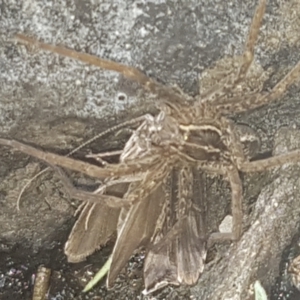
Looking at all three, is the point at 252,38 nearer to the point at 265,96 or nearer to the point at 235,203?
the point at 265,96

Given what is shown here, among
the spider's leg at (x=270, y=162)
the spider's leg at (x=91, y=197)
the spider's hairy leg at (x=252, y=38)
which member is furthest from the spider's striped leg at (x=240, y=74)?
the spider's leg at (x=91, y=197)

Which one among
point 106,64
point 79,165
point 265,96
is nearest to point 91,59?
point 106,64

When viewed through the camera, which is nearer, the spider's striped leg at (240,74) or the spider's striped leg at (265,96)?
the spider's striped leg at (240,74)

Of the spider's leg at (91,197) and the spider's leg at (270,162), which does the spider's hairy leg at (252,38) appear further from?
the spider's leg at (91,197)

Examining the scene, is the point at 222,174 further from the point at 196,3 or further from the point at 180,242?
the point at 196,3

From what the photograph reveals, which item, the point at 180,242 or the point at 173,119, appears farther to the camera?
the point at 180,242

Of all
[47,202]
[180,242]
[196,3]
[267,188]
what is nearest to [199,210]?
[180,242]

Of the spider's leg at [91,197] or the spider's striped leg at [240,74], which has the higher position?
the spider's striped leg at [240,74]
